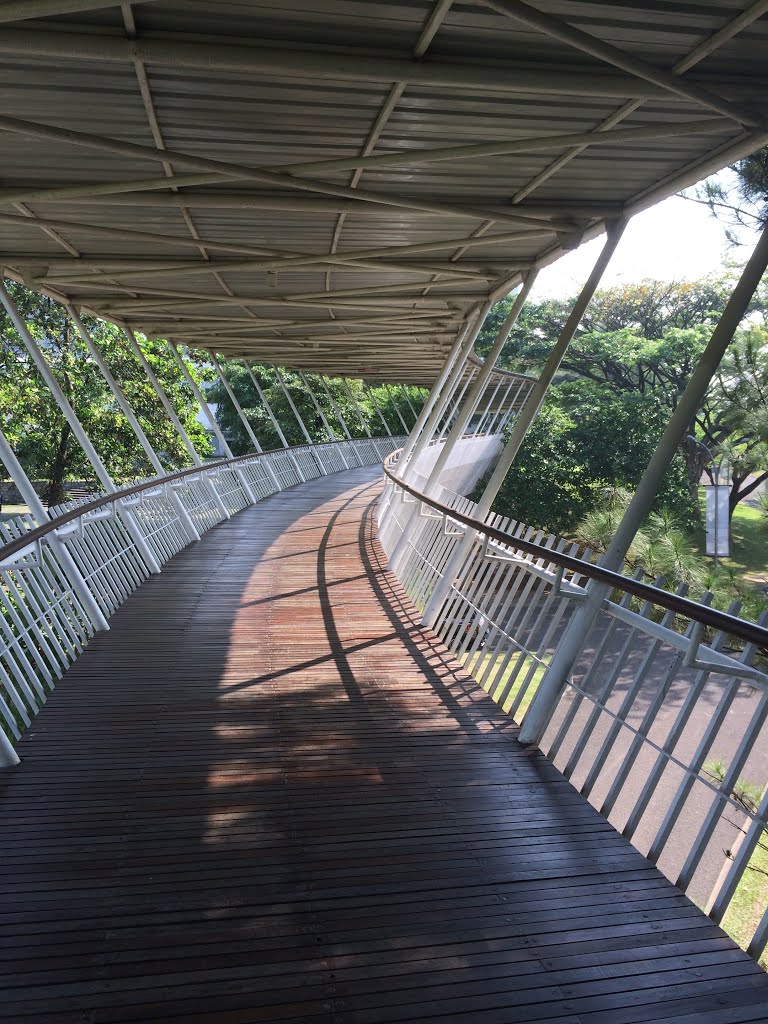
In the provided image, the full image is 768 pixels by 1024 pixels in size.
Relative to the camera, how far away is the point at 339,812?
12.3ft

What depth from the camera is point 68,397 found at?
67.6 feet

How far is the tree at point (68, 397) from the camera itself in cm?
1905

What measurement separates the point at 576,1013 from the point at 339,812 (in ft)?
4.91

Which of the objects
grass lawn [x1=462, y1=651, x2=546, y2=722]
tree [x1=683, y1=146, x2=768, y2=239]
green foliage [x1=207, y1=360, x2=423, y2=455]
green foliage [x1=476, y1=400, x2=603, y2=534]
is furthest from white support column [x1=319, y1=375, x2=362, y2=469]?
tree [x1=683, y1=146, x2=768, y2=239]

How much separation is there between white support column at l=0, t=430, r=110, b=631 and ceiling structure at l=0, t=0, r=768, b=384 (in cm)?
211

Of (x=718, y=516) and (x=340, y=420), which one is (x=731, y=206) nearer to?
(x=718, y=516)

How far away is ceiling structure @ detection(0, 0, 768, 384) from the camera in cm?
392

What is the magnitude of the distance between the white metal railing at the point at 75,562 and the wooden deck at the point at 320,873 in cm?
48

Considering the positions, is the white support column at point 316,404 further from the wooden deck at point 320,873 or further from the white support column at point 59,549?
the wooden deck at point 320,873

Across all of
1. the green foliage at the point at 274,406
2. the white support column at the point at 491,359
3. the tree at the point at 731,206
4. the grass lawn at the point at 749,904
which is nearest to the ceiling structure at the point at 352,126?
the white support column at the point at 491,359

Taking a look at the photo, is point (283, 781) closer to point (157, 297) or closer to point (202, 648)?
point (202, 648)

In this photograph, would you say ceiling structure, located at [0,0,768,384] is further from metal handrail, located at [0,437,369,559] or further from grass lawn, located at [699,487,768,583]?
grass lawn, located at [699,487,768,583]

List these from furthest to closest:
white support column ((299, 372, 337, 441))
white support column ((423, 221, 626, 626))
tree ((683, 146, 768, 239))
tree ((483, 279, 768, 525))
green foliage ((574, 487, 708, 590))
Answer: white support column ((299, 372, 337, 441)) < tree ((483, 279, 768, 525)) < green foliage ((574, 487, 708, 590)) < tree ((683, 146, 768, 239)) < white support column ((423, 221, 626, 626))

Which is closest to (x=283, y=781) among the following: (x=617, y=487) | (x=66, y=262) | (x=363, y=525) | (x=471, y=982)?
(x=471, y=982)
